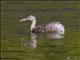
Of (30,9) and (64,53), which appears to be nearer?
(64,53)

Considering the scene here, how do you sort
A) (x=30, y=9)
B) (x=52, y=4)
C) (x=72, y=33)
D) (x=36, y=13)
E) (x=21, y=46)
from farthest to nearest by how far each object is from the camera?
(x=52, y=4)
(x=30, y=9)
(x=36, y=13)
(x=72, y=33)
(x=21, y=46)

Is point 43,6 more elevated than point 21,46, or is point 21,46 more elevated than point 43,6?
point 43,6

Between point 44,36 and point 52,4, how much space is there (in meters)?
4.66

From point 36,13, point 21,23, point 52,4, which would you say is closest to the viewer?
point 21,23

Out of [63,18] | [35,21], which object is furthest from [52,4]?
[35,21]

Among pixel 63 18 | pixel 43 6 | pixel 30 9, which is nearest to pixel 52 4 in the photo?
pixel 43 6

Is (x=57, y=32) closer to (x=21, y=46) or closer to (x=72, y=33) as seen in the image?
(x=72, y=33)

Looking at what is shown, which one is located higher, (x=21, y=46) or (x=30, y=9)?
(x=30, y=9)

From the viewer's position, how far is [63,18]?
32.6 ft

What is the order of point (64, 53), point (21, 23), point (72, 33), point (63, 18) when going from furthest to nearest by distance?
point (63, 18) → point (21, 23) → point (72, 33) → point (64, 53)

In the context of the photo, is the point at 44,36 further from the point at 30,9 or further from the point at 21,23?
the point at 30,9

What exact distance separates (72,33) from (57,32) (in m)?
0.53

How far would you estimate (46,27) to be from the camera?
28.3 feet

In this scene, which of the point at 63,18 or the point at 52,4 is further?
the point at 52,4
